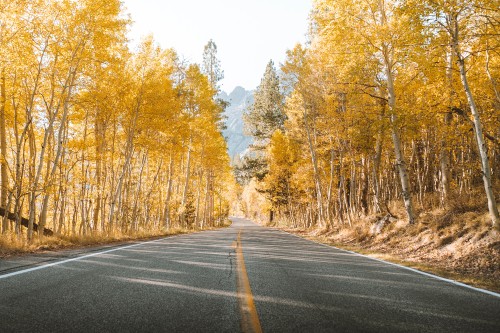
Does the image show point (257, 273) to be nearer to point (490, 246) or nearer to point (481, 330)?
point (481, 330)

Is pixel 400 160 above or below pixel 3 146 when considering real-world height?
below

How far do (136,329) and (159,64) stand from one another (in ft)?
52.4

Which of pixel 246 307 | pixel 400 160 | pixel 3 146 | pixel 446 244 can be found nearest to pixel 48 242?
pixel 3 146

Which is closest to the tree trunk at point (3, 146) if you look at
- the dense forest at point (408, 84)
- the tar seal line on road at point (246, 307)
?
the tar seal line on road at point (246, 307)

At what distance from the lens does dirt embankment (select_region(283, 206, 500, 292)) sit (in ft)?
23.3

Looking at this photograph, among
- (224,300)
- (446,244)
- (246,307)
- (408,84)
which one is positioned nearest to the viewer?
(246,307)

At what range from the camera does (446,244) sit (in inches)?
A: 377

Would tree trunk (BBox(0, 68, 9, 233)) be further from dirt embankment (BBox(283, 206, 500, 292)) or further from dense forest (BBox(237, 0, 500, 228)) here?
dirt embankment (BBox(283, 206, 500, 292))

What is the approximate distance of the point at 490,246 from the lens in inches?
313

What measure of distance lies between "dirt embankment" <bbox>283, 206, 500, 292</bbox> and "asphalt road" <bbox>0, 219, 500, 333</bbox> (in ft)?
5.24

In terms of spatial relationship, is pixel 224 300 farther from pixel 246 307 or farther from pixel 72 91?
pixel 72 91

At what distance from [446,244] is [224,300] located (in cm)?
824

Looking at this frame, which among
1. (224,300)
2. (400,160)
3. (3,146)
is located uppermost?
(3,146)

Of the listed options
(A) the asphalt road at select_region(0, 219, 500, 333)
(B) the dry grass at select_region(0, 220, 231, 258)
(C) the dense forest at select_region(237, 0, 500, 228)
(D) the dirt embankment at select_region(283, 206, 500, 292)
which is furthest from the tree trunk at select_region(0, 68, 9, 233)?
(D) the dirt embankment at select_region(283, 206, 500, 292)
